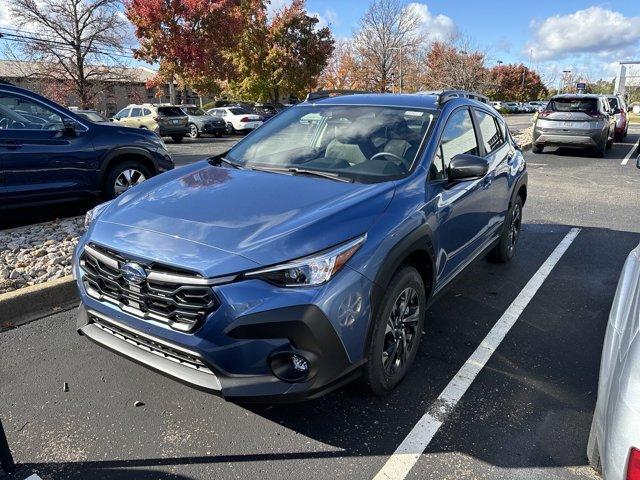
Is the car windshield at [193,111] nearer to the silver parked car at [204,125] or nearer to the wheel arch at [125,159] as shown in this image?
the silver parked car at [204,125]

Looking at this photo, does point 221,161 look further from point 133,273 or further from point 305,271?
point 305,271

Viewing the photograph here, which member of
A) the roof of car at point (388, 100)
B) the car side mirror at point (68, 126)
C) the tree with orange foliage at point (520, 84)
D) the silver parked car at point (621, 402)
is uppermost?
the tree with orange foliage at point (520, 84)

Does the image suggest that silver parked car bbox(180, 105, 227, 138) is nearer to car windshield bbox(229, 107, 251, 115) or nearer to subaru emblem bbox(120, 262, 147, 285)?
car windshield bbox(229, 107, 251, 115)

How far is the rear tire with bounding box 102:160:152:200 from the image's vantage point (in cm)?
636

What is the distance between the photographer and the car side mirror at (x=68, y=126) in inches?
233

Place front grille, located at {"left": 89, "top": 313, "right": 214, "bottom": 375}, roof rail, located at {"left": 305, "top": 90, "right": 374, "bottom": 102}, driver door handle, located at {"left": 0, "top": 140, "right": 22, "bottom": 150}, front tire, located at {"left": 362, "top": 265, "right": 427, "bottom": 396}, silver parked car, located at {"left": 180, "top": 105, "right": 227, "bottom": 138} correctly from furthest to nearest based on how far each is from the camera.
Result: 1. silver parked car, located at {"left": 180, "top": 105, "right": 227, "bottom": 138}
2. driver door handle, located at {"left": 0, "top": 140, "right": 22, "bottom": 150}
3. roof rail, located at {"left": 305, "top": 90, "right": 374, "bottom": 102}
4. front tire, located at {"left": 362, "top": 265, "right": 427, "bottom": 396}
5. front grille, located at {"left": 89, "top": 313, "right": 214, "bottom": 375}

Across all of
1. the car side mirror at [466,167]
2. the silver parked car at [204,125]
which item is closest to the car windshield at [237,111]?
the silver parked car at [204,125]

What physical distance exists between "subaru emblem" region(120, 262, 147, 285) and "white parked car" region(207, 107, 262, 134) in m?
22.7

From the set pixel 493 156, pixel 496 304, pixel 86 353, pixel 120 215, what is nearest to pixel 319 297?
pixel 120 215

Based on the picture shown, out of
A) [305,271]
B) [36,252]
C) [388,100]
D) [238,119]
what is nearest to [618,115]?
[238,119]

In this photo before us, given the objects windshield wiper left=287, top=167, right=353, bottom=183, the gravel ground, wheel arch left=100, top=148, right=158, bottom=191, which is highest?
windshield wiper left=287, top=167, right=353, bottom=183

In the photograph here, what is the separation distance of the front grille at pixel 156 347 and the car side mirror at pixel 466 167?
6.66ft

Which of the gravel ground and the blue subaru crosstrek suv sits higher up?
the blue subaru crosstrek suv

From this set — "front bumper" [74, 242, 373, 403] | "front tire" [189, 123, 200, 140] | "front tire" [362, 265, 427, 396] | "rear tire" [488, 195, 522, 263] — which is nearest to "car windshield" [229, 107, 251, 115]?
"front tire" [189, 123, 200, 140]
